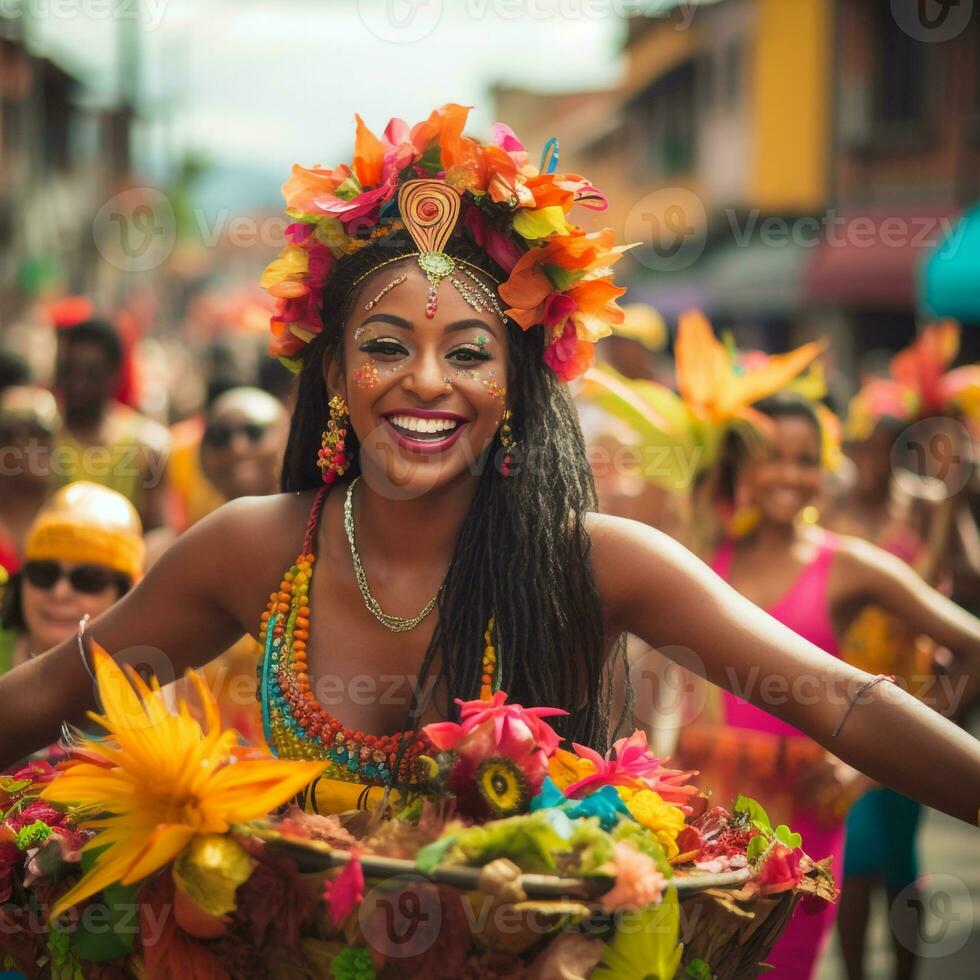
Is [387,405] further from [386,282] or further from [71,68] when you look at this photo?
[71,68]

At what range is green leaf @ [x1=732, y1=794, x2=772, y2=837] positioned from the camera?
2625mm

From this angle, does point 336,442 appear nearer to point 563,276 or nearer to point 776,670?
point 563,276

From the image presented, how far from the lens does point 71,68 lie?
40594 mm

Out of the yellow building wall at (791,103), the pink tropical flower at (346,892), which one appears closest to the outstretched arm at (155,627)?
the pink tropical flower at (346,892)

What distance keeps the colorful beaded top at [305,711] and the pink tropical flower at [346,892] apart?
60 centimetres

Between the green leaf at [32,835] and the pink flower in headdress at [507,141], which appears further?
the pink flower in headdress at [507,141]

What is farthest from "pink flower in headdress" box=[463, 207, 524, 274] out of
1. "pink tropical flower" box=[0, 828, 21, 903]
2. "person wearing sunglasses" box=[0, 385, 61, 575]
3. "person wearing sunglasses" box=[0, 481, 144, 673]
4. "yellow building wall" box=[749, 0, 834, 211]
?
"yellow building wall" box=[749, 0, 834, 211]

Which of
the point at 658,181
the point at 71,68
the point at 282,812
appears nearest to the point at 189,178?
the point at 71,68

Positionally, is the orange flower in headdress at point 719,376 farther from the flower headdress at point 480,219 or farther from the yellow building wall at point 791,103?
the yellow building wall at point 791,103

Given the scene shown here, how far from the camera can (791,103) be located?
26094mm

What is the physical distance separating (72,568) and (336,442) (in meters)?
1.47

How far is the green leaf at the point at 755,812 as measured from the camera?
262cm

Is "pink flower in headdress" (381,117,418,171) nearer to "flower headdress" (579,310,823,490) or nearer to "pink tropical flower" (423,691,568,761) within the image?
"pink tropical flower" (423,691,568,761)

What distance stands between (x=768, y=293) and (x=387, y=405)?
77.1ft
